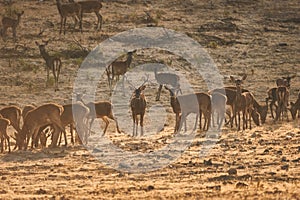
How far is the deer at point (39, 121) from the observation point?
19.6 meters

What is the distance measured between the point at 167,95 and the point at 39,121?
1107 cm

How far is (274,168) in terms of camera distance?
15.2 m

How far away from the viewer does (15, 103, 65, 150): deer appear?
19625mm

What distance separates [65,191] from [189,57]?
74.0 feet

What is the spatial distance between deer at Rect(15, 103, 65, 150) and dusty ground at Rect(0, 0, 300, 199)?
81cm

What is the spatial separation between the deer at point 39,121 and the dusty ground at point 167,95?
32.0 inches

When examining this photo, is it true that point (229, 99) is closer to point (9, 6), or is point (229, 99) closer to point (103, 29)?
point (103, 29)

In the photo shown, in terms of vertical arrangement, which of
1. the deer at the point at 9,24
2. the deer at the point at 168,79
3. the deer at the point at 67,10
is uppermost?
the deer at the point at 67,10

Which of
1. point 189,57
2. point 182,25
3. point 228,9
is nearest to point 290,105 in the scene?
point 189,57

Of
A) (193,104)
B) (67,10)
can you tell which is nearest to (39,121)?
(193,104)

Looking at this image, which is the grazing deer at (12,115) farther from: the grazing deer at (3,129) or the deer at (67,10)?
the deer at (67,10)

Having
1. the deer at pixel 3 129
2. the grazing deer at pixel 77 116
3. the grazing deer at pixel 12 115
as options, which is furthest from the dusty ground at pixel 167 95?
the grazing deer at pixel 12 115

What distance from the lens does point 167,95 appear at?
30.2 meters

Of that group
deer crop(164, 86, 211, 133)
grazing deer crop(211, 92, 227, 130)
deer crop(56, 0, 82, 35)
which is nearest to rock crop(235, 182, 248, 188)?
deer crop(164, 86, 211, 133)
